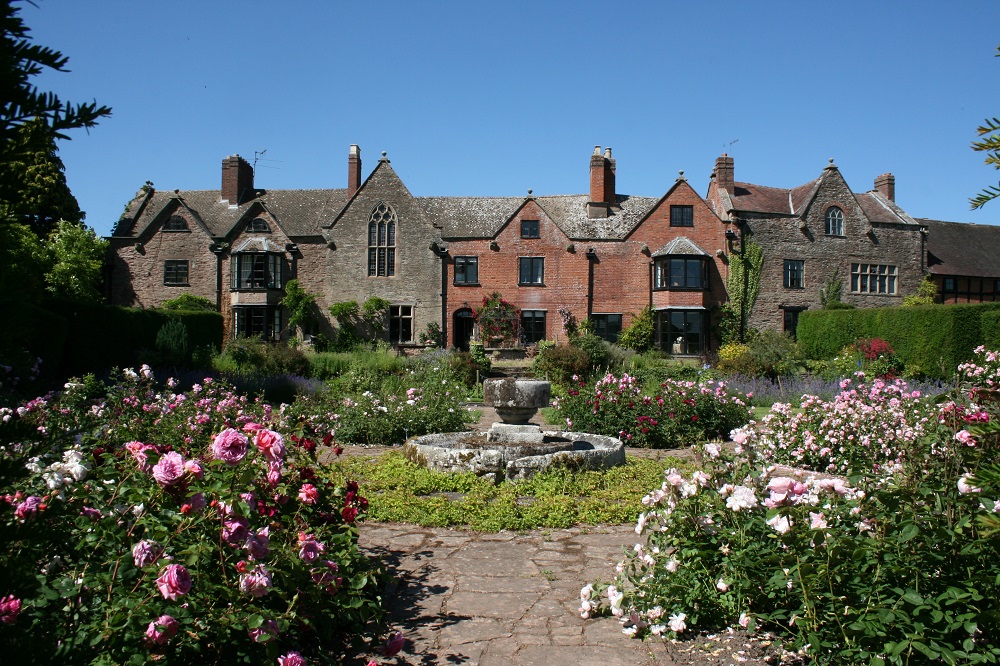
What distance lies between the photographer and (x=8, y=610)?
7.50 ft

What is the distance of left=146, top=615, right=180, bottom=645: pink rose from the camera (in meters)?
2.61

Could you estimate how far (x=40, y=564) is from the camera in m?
2.88

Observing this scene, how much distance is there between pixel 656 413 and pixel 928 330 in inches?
709

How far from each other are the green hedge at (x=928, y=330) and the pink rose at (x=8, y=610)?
24.1 metres

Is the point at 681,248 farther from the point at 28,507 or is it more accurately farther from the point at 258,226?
the point at 28,507

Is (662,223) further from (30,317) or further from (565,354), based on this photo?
(30,317)

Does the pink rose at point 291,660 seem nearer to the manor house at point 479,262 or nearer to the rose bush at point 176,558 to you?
the rose bush at point 176,558

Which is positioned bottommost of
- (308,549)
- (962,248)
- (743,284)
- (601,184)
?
(308,549)

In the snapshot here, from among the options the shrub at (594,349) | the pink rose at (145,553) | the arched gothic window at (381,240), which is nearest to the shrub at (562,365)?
the shrub at (594,349)

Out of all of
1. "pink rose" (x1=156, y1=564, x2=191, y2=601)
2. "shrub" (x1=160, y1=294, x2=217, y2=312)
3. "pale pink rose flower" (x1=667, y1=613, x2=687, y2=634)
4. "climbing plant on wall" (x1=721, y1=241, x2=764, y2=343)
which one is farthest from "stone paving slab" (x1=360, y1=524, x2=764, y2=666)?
"shrub" (x1=160, y1=294, x2=217, y2=312)

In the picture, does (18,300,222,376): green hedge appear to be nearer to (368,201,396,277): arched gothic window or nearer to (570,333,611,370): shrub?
(368,201,396,277): arched gothic window

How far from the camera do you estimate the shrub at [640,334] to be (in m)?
32.0

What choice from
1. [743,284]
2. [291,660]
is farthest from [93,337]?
[743,284]

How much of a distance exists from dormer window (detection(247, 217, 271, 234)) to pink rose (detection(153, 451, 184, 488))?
32578 millimetres
